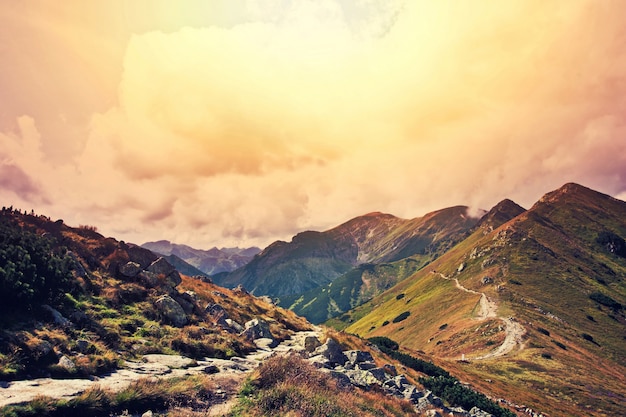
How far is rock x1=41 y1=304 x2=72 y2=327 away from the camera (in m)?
18.1

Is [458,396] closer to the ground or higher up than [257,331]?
closer to the ground

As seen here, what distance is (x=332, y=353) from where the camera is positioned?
2625 cm

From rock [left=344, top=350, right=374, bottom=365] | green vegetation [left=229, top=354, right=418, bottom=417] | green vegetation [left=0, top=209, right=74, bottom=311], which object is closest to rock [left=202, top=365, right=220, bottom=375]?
green vegetation [left=229, top=354, right=418, bottom=417]

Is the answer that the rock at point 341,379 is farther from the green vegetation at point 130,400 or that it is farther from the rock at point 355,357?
the green vegetation at point 130,400

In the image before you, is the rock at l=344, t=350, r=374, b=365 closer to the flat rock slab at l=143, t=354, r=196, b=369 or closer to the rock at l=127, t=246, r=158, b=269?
the flat rock slab at l=143, t=354, r=196, b=369

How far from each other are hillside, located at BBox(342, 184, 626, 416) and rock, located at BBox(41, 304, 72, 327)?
186 ft

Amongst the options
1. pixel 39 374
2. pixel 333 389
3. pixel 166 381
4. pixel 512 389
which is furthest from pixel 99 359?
pixel 512 389

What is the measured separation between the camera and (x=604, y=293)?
13112 centimetres

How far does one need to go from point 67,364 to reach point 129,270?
47.9 feet

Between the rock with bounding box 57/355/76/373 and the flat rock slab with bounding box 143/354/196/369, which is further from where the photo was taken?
the flat rock slab with bounding box 143/354/196/369

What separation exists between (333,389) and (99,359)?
1194cm

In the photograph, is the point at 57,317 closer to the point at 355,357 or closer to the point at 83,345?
the point at 83,345

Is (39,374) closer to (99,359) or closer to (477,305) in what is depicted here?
(99,359)

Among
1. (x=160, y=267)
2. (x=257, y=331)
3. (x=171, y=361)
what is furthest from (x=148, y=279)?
(x=171, y=361)
